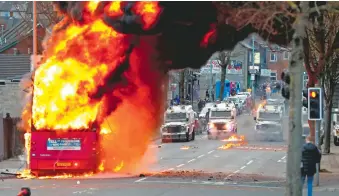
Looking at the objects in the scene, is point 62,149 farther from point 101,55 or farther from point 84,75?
point 101,55

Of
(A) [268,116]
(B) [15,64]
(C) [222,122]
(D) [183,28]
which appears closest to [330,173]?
(D) [183,28]

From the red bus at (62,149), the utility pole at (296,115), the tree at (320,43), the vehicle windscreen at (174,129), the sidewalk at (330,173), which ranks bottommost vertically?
the sidewalk at (330,173)

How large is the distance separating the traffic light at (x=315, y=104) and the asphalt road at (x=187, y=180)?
2.42m

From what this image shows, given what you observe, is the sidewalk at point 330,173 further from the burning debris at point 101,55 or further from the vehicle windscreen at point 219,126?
the vehicle windscreen at point 219,126

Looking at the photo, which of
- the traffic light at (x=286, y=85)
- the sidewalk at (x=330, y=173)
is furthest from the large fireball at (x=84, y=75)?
the traffic light at (x=286, y=85)

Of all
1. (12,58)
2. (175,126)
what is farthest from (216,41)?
(12,58)

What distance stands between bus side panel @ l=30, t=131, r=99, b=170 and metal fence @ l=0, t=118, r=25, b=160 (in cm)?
843

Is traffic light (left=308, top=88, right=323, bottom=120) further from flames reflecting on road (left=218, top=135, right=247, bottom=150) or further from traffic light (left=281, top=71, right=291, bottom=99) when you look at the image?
flames reflecting on road (left=218, top=135, right=247, bottom=150)

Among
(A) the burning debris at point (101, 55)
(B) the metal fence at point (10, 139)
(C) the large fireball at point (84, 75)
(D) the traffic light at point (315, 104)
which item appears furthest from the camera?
(B) the metal fence at point (10, 139)

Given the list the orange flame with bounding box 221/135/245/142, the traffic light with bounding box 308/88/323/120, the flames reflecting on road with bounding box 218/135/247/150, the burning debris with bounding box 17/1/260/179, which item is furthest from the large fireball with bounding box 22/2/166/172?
the orange flame with bounding box 221/135/245/142

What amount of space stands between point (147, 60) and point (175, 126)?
2402 centimetres

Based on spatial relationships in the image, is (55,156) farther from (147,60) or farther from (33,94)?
(147,60)

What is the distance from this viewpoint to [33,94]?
24.1 meters

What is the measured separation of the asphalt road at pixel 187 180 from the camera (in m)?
19.8
